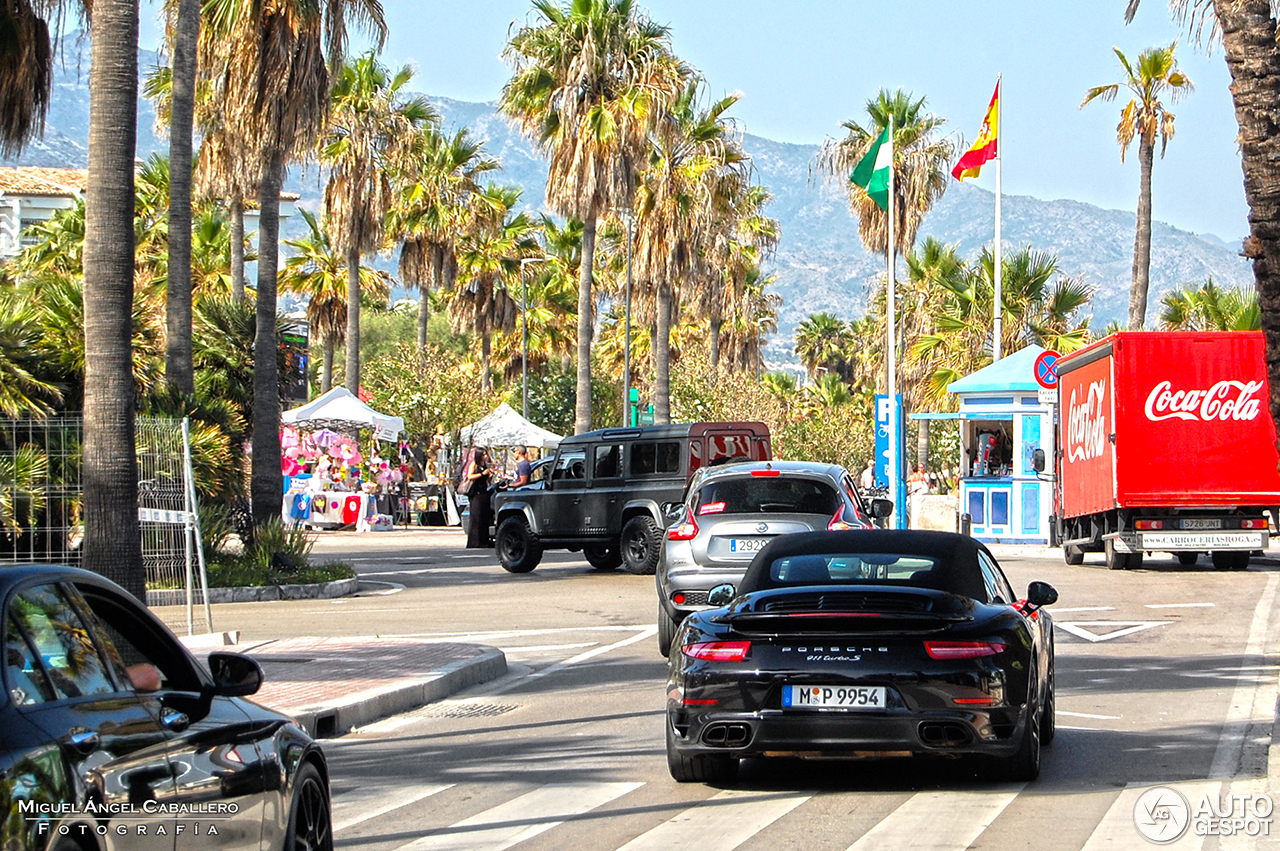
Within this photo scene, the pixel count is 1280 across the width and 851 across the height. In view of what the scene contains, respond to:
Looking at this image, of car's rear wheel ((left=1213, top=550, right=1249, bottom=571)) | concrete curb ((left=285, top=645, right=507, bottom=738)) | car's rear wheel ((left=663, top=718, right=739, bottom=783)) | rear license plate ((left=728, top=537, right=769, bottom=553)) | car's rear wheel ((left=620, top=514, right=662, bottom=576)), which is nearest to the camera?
car's rear wheel ((left=663, top=718, right=739, bottom=783))

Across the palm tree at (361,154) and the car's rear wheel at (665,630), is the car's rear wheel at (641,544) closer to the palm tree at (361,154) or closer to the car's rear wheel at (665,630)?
the car's rear wheel at (665,630)

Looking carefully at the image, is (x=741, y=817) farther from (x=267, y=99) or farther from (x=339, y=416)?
(x=339, y=416)

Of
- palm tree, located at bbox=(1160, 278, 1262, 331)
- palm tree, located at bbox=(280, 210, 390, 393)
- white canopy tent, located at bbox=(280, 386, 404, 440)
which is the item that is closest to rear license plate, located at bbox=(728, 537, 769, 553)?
palm tree, located at bbox=(1160, 278, 1262, 331)

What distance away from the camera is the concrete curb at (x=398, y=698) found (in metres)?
10.5

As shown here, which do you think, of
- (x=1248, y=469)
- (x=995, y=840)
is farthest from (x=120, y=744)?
(x=1248, y=469)

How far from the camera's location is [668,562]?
14570 mm

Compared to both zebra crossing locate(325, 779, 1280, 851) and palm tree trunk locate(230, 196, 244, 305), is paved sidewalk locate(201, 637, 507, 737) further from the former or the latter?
palm tree trunk locate(230, 196, 244, 305)

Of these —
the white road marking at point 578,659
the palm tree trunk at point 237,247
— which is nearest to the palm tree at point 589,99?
the palm tree trunk at point 237,247

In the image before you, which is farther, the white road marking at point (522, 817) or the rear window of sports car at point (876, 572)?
the rear window of sports car at point (876, 572)

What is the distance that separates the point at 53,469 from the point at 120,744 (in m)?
16.6

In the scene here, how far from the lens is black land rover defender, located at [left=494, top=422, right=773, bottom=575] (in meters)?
24.8

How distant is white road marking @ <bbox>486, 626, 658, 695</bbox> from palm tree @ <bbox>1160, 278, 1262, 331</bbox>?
2319 cm

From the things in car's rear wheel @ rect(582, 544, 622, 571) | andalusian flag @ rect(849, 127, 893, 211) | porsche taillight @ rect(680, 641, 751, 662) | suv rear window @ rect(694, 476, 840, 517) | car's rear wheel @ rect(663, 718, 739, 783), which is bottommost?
car's rear wheel @ rect(663, 718, 739, 783)

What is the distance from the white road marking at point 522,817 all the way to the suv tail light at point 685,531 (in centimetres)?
617
